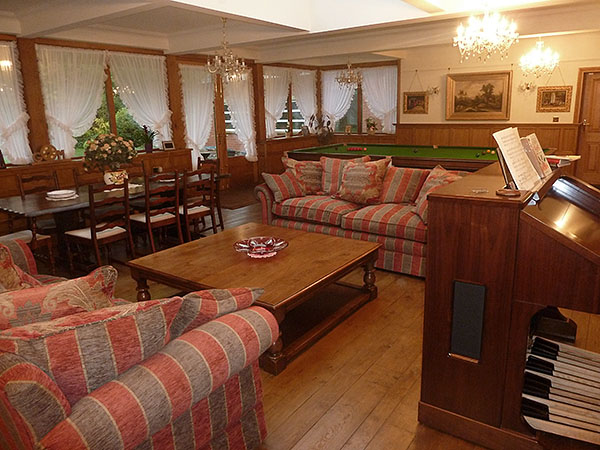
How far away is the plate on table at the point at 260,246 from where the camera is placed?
3302mm

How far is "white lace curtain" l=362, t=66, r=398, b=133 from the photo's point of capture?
1048 cm

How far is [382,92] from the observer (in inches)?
419

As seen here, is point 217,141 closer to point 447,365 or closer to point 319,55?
point 319,55

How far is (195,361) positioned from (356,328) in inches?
72.5

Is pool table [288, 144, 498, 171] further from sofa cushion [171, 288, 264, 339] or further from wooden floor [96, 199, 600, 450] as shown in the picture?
sofa cushion [171, 288, 264, 339]

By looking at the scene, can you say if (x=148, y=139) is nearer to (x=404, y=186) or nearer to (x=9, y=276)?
(x=404, y=186)

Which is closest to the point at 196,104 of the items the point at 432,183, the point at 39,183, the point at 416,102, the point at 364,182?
the point at 39,183

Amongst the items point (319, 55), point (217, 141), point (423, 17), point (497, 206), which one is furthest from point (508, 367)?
point (217, 141)

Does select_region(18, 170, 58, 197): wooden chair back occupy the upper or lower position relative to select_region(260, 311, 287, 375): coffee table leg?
upper

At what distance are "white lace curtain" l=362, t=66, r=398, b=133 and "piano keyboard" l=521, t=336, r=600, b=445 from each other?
8876 millimetres

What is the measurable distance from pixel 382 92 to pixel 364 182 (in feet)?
21.4

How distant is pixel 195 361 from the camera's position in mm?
1577

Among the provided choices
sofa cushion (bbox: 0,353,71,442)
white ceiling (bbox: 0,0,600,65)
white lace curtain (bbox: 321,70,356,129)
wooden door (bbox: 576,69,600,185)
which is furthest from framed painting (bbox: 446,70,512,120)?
sofa cushion (bbox: 0,353,71,442)

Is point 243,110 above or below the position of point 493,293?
above
